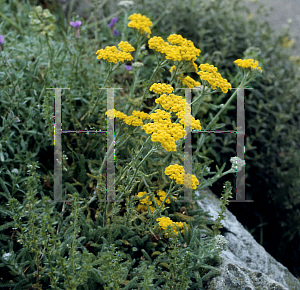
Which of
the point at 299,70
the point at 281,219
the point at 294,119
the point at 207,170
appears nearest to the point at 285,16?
the point at 299,70

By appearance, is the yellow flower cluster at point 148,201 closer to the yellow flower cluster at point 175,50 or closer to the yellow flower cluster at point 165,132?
the yellow flower cluster at point 165,132

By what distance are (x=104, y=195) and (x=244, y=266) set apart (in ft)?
3.32

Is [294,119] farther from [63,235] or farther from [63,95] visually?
[63,235]

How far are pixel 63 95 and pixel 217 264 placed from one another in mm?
1661

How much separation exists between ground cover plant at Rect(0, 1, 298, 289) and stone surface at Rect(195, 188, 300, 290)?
10 cm

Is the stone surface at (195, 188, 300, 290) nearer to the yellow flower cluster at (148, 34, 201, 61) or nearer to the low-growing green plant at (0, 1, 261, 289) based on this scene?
the low-growing green plant at (0, 1, 261, 289)

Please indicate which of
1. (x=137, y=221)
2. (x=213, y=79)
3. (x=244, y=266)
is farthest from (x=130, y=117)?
(x=244, y=266)

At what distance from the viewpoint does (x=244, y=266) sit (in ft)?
6.33

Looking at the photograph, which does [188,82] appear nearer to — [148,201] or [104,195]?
[148,201]

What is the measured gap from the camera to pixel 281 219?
3150 millimetres

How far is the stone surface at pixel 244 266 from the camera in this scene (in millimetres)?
1668

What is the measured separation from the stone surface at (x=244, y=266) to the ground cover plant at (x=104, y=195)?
0.34 feet

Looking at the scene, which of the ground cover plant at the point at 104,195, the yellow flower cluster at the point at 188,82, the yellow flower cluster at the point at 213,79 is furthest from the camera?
the yellow flower cluster at the point at 188,82

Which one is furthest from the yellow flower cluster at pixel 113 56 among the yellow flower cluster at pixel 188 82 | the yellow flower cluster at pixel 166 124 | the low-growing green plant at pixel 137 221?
the yellow flower cluster at pixel 188 82
